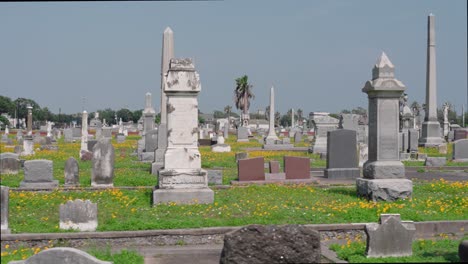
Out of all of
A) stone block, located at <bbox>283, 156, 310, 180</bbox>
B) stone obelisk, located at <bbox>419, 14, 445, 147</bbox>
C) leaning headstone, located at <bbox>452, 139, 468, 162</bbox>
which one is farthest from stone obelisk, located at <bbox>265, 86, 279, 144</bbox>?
stone block, located at <bbox>283, 156, 310, 180</bbox>

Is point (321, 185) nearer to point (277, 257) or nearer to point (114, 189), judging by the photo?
point (114, 189)

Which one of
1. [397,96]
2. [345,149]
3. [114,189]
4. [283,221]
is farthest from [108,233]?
[345,149]

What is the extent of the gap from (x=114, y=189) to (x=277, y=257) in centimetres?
928

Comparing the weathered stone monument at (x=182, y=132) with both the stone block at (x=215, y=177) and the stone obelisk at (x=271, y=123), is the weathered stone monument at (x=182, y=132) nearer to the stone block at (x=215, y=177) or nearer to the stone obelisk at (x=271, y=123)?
the stone block at (x=215, y=177)

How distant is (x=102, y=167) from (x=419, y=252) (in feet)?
34.7

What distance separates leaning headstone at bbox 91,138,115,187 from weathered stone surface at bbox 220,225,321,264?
9807 millimetres

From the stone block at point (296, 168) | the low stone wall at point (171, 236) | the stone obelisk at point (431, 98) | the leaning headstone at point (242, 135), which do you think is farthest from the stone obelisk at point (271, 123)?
the low stone wall at point (171, 236)

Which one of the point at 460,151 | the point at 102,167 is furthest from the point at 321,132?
the point at 102,167

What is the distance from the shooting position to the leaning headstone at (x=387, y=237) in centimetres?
813

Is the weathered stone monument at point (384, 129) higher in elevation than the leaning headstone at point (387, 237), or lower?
higher

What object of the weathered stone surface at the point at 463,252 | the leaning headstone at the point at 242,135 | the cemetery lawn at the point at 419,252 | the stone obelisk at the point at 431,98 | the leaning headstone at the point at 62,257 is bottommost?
the cemetery lawn at the point at 419,252

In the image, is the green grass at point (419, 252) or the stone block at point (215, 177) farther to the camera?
the stone block at point (215, 177)

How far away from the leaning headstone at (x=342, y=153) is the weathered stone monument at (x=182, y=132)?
306 inches

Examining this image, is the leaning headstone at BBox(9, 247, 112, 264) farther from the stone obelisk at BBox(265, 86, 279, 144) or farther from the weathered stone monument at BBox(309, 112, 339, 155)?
the stone obelisk at BBox(265, 86, 279, 144)
